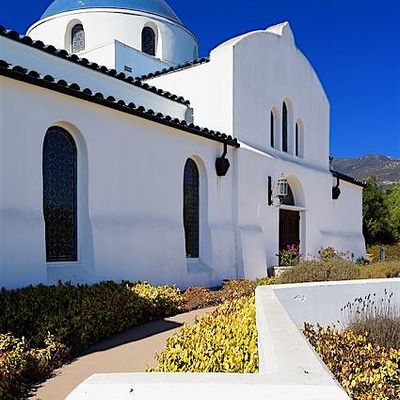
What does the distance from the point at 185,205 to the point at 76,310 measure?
608 cm

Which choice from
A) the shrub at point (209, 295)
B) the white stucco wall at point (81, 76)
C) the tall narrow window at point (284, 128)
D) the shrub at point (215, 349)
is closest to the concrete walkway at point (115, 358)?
the shrub at point (215, 349)

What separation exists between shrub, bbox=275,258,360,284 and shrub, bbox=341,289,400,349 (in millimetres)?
2712

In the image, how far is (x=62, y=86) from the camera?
8.98 metres

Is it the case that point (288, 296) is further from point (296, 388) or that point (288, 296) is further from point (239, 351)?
point (296, 388)

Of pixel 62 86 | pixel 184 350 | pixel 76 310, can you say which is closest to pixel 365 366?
pixel 184 350

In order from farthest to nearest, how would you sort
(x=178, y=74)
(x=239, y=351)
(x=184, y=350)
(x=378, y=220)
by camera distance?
(x=378, y=220) → (x=178, y=74) → (x=184, y=350) → (x=239, y=351)

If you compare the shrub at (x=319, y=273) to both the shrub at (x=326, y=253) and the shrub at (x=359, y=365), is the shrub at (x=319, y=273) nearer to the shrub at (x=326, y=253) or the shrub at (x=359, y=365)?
the shrub at (x=359, y=365)

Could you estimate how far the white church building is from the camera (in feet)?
28.1

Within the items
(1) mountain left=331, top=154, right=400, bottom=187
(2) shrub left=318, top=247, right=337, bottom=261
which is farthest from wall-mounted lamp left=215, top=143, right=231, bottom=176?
(1) mountain left=331, top=154, right=400, bottom=187

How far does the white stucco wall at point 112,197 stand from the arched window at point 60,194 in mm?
159

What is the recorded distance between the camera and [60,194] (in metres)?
9.45

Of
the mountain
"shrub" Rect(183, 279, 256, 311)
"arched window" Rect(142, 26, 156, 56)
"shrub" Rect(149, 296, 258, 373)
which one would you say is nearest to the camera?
"shrub" Rect(149, 296, 258, 373)

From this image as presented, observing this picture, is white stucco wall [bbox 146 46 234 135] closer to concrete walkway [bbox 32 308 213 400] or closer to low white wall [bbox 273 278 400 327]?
low white wall [bbox 273 278 400 327]

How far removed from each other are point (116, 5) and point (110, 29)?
1164 millimetres
